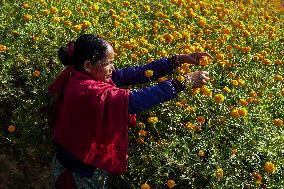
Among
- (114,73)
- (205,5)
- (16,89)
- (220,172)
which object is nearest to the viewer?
(220,172)

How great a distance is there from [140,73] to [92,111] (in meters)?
0.84

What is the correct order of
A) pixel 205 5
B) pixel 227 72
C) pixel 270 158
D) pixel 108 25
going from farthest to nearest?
pixel 205 5
pixel 108 25
pixel 227 72
pixel 270 158

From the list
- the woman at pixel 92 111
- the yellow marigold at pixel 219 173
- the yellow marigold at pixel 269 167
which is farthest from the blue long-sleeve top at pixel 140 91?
the yellow marigold at pixel 269 167

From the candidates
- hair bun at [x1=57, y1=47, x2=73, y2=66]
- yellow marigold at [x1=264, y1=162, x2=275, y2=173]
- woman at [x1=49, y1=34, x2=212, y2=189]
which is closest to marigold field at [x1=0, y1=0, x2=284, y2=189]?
yellow marigold at [x1=264, y1=162, x2=275, y2=173]

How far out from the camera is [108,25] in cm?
522

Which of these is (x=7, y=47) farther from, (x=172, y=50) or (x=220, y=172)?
(x=220, y=172)

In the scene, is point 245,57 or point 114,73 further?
point 245,57

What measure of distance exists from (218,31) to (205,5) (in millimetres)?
1020

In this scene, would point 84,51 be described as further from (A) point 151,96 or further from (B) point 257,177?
(B) point 257,177

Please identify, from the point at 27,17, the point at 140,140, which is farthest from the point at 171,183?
the point at 27,17

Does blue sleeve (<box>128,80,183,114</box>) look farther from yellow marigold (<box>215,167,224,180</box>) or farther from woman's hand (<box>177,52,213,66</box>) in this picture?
woman's hand (<box>177,52,213,66</box>)

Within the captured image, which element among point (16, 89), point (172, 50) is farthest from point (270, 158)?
point (16, 89)

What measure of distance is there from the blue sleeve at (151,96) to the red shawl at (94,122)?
51 millimetres

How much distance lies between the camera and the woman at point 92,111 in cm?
289
